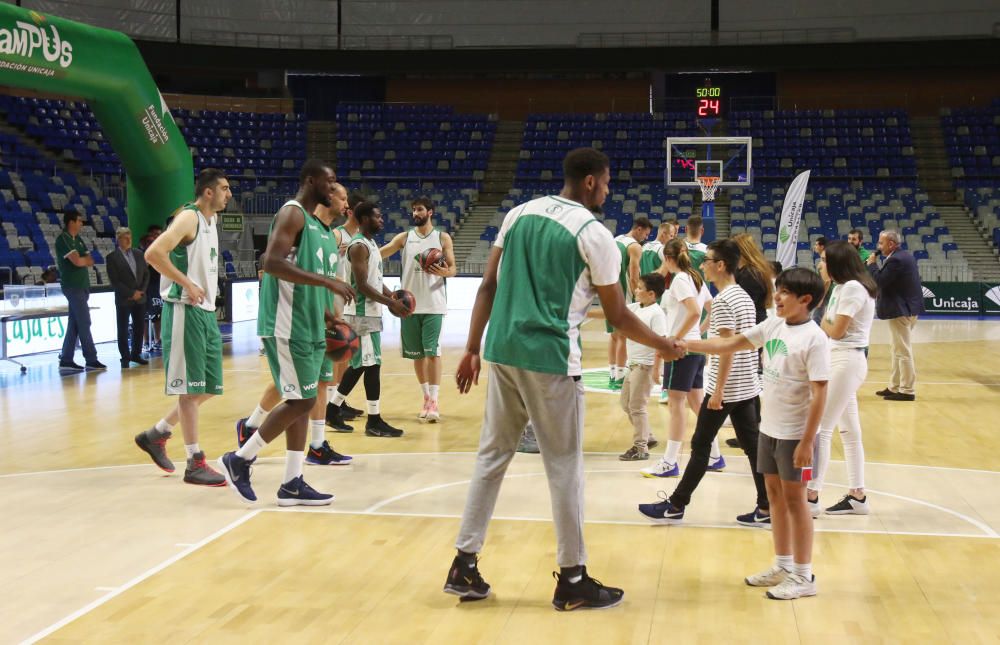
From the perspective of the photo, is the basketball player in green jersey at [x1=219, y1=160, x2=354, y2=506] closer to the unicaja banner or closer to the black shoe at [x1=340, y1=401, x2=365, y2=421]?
the black shoe at [x1=340, y1=401, x2=365, y2=421]

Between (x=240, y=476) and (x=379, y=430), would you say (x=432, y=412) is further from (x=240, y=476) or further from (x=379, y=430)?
(x=240, y=476)

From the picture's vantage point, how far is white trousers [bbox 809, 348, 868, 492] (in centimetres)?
578

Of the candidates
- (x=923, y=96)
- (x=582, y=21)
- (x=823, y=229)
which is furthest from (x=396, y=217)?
(x=923, y=96)

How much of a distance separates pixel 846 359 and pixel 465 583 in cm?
276

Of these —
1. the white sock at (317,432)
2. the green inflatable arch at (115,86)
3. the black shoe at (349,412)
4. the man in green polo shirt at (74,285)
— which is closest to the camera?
the white sock at (317,432)

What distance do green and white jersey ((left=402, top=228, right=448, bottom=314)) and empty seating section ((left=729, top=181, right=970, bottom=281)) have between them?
17.3 meters

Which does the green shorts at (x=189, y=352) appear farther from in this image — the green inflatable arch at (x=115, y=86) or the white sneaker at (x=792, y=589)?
the green inflatable arch at (x=115, y=86)

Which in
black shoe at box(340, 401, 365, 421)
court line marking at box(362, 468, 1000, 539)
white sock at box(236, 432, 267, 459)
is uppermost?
white sock at box(236, 432, 267, 459)

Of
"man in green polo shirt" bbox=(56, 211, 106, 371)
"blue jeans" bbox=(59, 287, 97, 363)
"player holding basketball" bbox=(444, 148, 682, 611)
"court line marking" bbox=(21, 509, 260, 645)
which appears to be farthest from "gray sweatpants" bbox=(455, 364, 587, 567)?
"blue jeans" bbox=(59, 287, 97, 363)

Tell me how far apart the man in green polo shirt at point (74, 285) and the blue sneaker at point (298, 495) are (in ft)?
23.9

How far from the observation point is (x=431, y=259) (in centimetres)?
892

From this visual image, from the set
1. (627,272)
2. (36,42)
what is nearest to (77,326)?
(36,42)

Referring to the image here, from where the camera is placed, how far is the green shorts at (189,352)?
21.4ft

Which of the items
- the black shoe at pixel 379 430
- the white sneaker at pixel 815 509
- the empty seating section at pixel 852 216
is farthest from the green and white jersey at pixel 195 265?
the empty seating section at pixel 852 216
